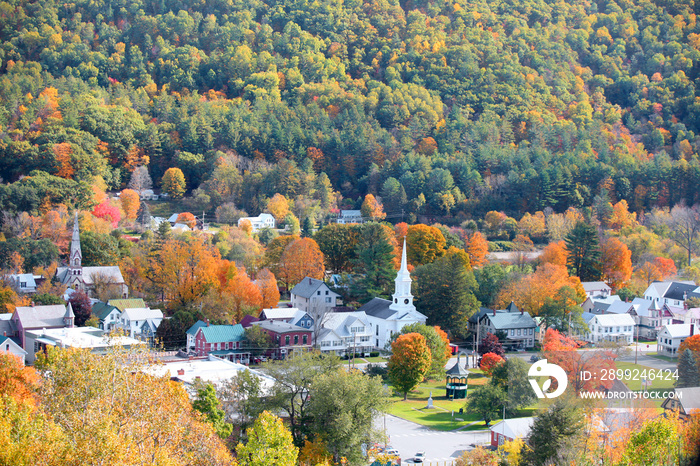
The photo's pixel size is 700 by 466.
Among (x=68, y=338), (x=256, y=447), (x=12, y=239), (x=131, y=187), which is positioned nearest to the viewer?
(x=256, y=447)

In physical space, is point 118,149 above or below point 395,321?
above

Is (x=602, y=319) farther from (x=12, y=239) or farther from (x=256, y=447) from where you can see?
(x=12, y=239)

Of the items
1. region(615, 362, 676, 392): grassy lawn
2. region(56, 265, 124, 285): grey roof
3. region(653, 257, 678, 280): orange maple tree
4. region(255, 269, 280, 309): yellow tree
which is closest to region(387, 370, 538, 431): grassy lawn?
region(615, 362, 676, 392): grassy lawn

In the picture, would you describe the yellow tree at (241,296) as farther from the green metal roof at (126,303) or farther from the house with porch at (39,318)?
the house with porch at (39,318)

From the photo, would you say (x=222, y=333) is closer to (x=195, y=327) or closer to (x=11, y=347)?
(x=195, y=327)

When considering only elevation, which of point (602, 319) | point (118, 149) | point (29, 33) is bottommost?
point (602, 319)

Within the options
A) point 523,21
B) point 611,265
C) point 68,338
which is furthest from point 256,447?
point 523,21
